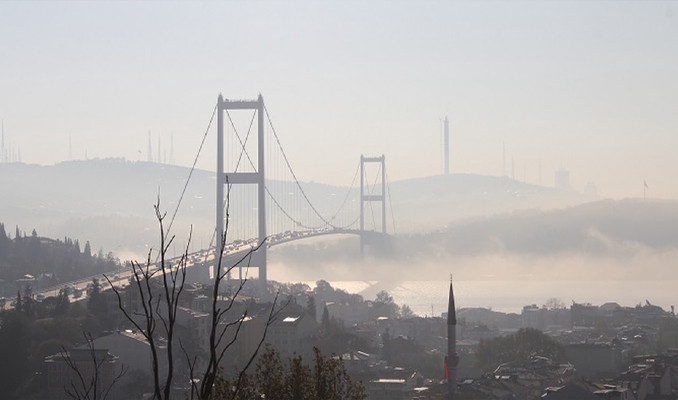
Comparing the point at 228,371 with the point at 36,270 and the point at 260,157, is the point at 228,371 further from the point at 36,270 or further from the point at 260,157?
the point at 36,270

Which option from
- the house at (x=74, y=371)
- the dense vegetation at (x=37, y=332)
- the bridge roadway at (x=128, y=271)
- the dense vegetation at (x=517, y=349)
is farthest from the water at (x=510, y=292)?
the house at (x=74, y=371)

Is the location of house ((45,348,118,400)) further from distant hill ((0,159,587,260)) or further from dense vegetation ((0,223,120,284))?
distant hill ((0,159,587,260))

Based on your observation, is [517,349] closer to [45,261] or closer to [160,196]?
[45,261]

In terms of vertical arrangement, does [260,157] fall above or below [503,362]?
above

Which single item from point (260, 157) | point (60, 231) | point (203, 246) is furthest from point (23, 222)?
point (260, 157)

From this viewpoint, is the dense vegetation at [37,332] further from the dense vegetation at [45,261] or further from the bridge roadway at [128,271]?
the dense vegetation at [45,261]

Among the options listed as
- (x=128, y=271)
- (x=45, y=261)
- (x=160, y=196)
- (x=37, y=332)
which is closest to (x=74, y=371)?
(x=37, y=332)

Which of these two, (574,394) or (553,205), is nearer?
(574,394)
